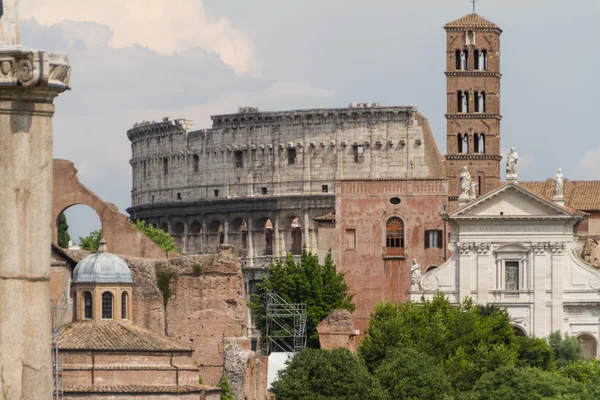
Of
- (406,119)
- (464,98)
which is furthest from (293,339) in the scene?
(406,119)

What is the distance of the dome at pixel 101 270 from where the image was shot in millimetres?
61719

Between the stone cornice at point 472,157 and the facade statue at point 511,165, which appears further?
the stone cornice at point 472,157

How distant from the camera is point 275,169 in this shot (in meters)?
133

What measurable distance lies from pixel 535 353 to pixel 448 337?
11.1 ft

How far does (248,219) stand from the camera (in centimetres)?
13175

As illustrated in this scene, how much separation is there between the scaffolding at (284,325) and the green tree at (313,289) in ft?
1.83

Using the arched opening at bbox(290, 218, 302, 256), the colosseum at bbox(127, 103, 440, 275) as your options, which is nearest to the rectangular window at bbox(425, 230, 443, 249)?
the colosseum at bbox(127, 103, 440, 275)

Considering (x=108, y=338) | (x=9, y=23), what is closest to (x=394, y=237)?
(x=108, y=338)

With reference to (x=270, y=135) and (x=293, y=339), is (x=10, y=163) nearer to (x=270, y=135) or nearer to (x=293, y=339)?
(x=293, y=339)

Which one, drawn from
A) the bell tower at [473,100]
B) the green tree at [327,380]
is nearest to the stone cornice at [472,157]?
the bell tower at [473,100]

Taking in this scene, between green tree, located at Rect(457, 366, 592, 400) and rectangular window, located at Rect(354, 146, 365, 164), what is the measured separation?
65634 millimetres

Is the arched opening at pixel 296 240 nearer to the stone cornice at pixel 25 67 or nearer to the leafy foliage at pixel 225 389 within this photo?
the leafy foliage at pixel 225 389

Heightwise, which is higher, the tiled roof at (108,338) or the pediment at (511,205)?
the pediment at (511,205)

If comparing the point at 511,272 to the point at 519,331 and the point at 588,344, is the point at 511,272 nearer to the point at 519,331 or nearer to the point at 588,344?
the point at 519,331
